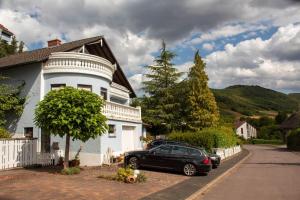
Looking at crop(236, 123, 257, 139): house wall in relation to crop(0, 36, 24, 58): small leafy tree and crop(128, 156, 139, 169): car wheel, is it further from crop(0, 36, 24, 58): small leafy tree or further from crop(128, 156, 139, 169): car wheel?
crop(128, 156, 139, 169): car wheel

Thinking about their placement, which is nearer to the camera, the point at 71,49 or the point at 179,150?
the point at 179,150

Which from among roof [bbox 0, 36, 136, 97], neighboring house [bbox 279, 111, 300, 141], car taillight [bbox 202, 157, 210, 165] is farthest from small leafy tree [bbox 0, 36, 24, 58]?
neighboring house [bbox 279, 111, 300, 141]

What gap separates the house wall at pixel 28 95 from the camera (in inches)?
897

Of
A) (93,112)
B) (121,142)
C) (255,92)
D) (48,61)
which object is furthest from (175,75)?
(255,92)

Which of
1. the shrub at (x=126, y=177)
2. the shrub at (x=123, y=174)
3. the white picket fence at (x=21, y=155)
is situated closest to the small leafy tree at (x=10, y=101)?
the white picket fence at (x=21, y=155)

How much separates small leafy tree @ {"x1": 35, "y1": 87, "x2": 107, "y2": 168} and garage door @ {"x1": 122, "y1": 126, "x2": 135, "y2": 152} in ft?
29.6

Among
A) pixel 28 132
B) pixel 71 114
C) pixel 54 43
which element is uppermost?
pixel 54 43

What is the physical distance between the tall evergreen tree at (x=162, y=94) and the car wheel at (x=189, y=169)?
24365 mm

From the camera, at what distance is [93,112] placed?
1775 cm

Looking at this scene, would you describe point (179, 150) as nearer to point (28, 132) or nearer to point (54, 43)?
point (28, 132)

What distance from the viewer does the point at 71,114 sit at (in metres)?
17.1

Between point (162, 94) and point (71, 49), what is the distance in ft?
72.8

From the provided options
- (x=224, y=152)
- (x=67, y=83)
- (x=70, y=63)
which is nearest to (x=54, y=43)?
(x=70, y=63)

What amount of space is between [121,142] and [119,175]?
958 cm
